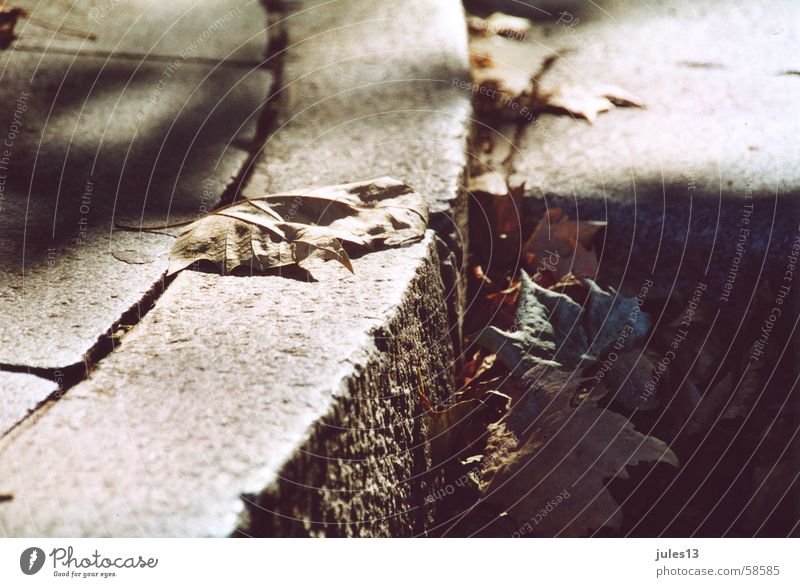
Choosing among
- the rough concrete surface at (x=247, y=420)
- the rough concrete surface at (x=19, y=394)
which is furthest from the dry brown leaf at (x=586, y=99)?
the rough concrete surface at (x=19, y=394)

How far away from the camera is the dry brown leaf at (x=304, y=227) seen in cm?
83

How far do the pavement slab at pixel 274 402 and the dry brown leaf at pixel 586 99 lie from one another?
32cm

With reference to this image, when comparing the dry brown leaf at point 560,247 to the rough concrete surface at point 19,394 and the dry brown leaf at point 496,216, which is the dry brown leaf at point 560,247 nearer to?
the dry brown leaf at point 496,216

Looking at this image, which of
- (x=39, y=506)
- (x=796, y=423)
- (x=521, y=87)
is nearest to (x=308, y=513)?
(x=39, y=506)

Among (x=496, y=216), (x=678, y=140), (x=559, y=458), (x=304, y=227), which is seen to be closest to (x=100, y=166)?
(x=304, y=227)

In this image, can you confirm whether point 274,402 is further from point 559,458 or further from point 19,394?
point 559,458

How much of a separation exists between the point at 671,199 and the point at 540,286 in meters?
0.25

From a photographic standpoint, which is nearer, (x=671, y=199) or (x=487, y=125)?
(x=671, y=199)

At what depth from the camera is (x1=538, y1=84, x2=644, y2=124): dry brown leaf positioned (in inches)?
49.9

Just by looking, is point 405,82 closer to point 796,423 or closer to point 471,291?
point 471,291

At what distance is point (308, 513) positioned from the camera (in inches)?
22.7

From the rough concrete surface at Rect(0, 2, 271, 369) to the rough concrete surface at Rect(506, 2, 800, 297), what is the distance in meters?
0.52
